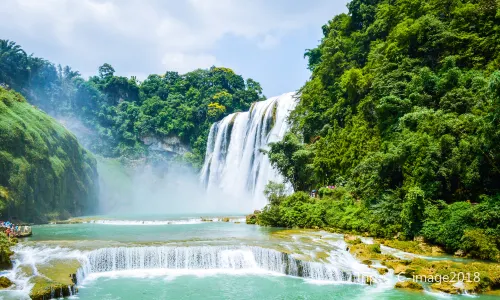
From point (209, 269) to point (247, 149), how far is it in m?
27.1

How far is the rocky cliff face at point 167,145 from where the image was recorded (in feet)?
200

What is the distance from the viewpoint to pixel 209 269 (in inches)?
589

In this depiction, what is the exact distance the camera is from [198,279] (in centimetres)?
1362

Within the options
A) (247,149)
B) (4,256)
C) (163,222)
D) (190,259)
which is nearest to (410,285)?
(190,259)

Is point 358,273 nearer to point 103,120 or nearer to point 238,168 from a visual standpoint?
point 238,168

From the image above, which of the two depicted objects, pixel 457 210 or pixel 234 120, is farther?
pixel 234 120

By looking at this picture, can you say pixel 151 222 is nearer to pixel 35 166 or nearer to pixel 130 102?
pixel 35 166

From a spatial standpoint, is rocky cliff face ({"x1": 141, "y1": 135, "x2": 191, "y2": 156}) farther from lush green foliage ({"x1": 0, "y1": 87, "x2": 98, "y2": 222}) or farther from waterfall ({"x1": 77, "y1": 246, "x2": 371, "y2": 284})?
waterfall ({"x1": 77, "y1": 246, "x2": 371, "y2": 284})

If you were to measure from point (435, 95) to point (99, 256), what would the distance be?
18.3m

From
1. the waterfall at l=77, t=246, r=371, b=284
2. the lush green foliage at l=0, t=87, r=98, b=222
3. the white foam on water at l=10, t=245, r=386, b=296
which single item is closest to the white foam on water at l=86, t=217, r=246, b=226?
the lush green foliage at l=0, t=87, r=98, b=222

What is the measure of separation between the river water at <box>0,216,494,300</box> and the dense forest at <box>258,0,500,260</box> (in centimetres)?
381

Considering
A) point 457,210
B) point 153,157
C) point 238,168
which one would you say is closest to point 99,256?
point 457,210

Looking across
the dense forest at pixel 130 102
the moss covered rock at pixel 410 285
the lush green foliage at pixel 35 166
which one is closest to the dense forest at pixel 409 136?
the moss covered rock at pixel 410 285

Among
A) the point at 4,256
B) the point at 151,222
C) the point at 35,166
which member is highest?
the point at 35,166
